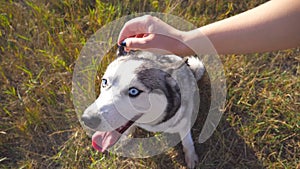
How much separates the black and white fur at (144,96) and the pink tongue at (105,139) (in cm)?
15

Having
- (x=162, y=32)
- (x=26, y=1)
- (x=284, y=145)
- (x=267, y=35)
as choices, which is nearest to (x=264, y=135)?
(x=284, y=145)

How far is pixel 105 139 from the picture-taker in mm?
2160

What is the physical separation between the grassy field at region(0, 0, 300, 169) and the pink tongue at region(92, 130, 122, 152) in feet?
0.82

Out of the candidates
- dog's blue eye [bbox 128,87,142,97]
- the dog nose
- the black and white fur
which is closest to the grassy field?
the black and white fur

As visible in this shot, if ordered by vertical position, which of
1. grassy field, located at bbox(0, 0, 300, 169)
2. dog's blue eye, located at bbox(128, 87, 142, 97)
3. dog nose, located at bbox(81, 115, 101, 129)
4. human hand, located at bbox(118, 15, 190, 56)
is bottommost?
grassy field, located at bbox(0, 0, 300, 169)

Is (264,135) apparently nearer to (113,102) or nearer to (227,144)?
(227,144)

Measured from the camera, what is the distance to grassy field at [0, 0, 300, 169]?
8.02ft

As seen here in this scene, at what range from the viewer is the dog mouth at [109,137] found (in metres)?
2.03

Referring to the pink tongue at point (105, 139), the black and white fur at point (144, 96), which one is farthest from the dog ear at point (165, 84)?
the pink tongue at point (105, 139)

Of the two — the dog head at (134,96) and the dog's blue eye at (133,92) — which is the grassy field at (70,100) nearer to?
the dog head at (134,96)

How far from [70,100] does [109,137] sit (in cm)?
64

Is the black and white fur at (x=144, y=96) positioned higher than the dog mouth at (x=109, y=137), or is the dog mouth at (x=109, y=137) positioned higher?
the black and white fur at (x=144, y=96)

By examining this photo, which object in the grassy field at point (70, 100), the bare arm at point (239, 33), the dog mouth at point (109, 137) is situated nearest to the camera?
the bare arm at point (239, 33)

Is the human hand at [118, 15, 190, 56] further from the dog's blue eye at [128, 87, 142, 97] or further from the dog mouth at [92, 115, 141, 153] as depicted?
the dog mouth at [92, 115, 141, 153]
